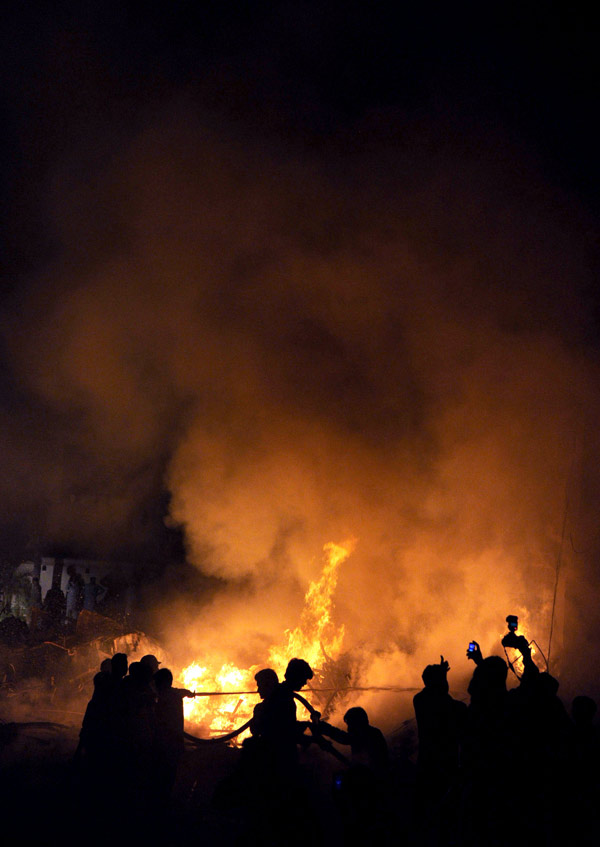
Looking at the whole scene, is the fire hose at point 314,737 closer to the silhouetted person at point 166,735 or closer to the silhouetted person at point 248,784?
the silhouetted person at point 166,735

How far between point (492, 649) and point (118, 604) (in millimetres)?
17581

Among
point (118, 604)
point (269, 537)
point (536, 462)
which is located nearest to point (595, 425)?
point (536, 462)

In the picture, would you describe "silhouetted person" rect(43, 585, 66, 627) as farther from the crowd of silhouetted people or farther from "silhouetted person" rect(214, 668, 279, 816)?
"silhouetted person" rect(214, 668, 279, 816)

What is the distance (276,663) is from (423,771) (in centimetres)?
707

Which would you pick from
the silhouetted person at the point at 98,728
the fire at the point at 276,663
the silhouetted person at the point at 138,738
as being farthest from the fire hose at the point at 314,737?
the fire at the point at 276,663

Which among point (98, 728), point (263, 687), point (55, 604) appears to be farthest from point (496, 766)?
point (55, 604)

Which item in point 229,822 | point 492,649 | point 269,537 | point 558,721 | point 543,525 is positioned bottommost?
point 229,822

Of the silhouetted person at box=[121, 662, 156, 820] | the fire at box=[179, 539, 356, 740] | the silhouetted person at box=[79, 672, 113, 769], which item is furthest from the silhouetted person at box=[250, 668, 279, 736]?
the fire at box=[179, 539, 356, 740]

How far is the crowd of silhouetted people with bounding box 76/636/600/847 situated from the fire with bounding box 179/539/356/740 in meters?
3.14

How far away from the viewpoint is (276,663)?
1059 centimetres

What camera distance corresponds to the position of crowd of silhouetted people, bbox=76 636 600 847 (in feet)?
9.84

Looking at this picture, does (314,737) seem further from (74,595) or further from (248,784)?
(74,595)

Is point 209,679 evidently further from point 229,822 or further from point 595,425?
point 595,425

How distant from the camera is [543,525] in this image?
8797mm
